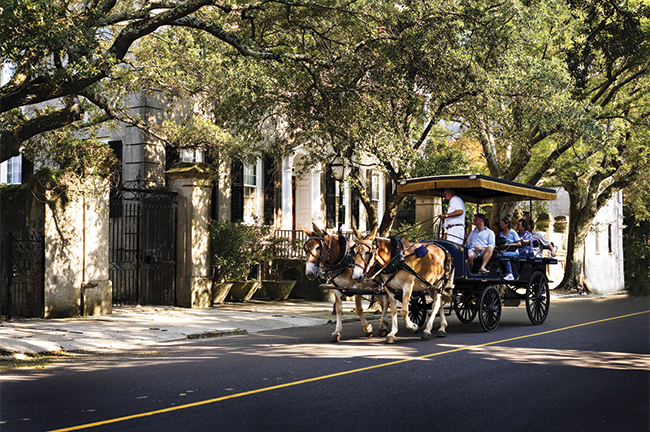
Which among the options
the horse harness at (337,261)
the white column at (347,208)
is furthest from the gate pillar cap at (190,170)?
the white column at (347,208)

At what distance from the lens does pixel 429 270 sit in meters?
12.5

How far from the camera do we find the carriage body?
1329cm

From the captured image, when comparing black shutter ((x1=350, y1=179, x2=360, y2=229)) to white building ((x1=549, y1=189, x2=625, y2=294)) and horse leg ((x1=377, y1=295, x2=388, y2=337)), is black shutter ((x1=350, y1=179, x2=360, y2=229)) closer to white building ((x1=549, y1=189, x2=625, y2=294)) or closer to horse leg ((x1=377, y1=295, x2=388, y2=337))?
white building ((x1=549, y1=189, x2=625, y2=294))

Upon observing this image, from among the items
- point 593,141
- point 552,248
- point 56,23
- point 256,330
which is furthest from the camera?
point 593,141

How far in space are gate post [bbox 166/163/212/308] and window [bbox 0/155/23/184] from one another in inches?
367

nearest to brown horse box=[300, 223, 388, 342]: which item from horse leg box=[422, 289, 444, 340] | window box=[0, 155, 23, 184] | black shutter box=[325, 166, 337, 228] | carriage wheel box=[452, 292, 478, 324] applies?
horse leg box=[422, 289, 444, 340]

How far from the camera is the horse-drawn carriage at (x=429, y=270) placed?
459 inches

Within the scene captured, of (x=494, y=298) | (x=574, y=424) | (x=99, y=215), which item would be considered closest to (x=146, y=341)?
(x=99, y=215)

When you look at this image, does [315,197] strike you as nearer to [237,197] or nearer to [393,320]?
[237,197]

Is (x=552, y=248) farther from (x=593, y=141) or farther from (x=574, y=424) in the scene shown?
(x=574, y=424)

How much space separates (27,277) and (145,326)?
2979mm

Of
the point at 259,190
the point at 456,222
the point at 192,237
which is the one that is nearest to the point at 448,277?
the point at 456,222

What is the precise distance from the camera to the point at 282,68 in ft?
44.8

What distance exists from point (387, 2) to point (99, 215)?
8.67 m
